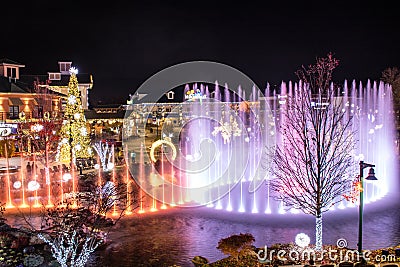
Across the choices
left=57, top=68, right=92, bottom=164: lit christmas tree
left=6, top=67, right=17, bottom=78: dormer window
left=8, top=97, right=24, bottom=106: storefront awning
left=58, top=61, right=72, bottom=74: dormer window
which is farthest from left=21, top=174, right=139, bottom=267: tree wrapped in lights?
left=58, top=61, right=72, bottom=74: dormer window

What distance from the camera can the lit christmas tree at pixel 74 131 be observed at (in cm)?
3011

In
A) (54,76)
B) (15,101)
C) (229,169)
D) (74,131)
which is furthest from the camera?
(54,76)

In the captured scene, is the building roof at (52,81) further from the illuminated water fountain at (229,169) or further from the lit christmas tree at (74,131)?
the lit christmas tree at (74,131)

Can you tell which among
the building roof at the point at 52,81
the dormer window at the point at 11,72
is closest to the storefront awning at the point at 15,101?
the dormer window at the point at 11,72

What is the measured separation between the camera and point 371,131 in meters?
41.8

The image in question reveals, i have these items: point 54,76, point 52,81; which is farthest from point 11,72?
point 54,76

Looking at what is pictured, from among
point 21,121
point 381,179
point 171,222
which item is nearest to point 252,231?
point 171,222

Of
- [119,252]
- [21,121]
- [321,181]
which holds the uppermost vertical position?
[21,121]

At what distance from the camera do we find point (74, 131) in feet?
100

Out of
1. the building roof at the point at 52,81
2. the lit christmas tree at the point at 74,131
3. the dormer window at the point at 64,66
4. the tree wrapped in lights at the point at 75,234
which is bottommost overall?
the tree wrapped in lights at the point at 75,234

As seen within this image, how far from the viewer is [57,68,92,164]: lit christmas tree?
30109mm

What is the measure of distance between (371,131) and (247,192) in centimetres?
2651

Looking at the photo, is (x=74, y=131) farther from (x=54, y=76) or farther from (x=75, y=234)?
(x=54, y=76)

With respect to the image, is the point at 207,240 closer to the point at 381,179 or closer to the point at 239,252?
the point at 239,252
